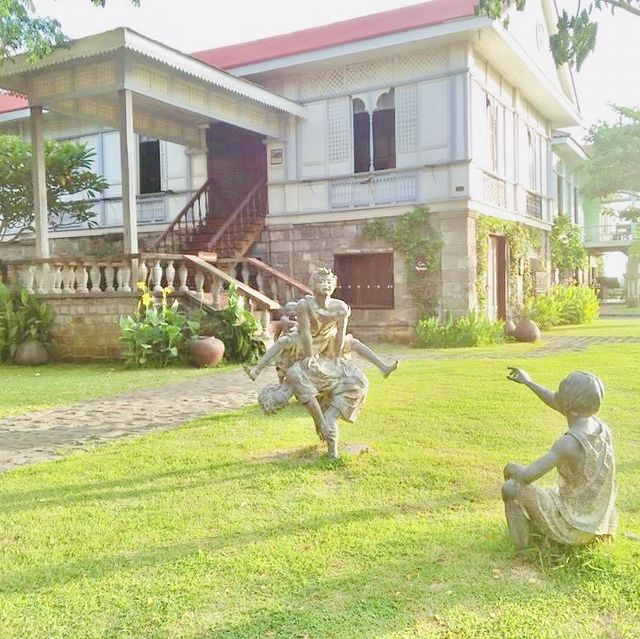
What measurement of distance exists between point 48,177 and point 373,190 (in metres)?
7.37

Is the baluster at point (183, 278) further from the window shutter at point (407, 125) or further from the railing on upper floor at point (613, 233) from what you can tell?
the railing on upper floor at point (613, 233)

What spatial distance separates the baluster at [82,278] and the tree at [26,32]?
3.40 m

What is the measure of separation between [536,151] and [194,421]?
599 inches

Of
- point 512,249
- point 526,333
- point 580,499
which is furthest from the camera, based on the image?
point 512,249

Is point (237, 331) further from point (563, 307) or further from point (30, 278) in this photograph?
point (563, 307)

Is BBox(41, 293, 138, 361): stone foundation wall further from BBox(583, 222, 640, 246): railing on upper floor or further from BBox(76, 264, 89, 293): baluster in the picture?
BBox(583, 222, 640, 246): railing on upper floor

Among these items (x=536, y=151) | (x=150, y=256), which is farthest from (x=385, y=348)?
(x=536, y=151)

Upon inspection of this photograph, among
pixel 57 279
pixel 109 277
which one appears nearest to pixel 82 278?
pixel 57 279

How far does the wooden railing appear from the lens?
13352 mm

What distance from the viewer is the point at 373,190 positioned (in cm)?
1466

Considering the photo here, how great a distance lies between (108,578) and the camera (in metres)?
3.01

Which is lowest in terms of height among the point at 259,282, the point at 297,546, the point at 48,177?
the point at 297,546

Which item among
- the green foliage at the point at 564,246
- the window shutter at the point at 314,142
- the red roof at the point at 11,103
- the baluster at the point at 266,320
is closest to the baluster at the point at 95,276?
the baluster at the point at 266,320

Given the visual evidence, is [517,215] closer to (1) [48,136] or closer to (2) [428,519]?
(1) [48,136]
